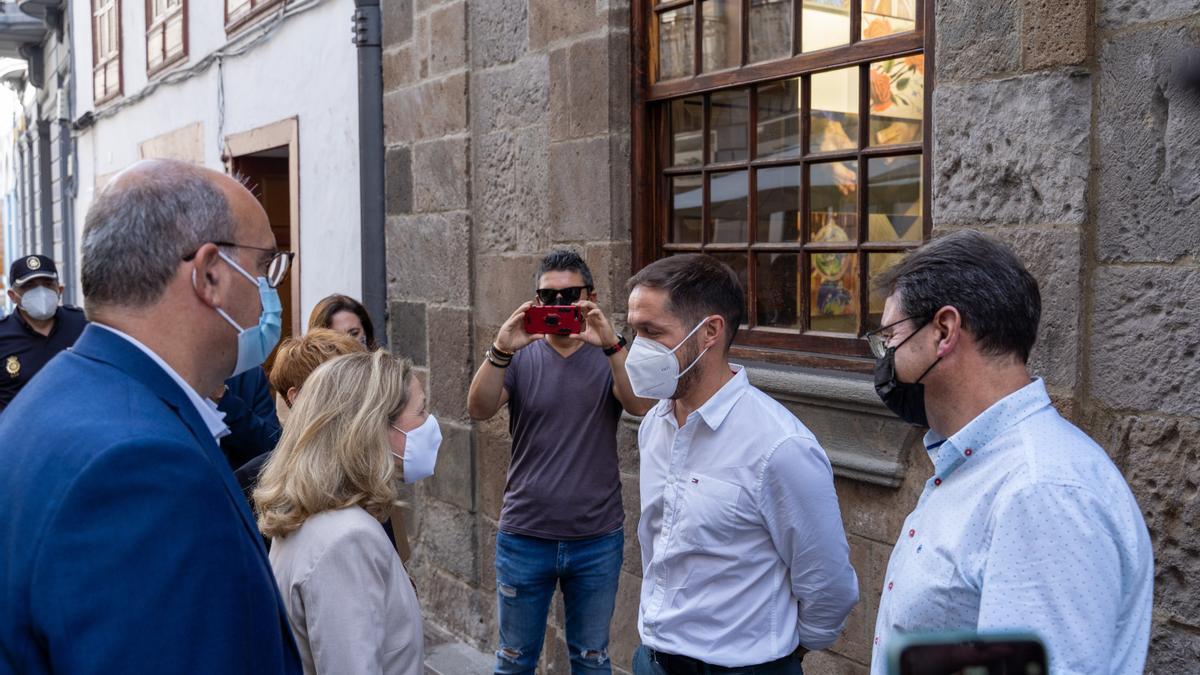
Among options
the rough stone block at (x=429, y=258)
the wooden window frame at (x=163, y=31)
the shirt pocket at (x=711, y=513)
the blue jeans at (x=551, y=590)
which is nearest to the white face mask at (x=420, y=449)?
the shirt pocket at (x=711, y=513)

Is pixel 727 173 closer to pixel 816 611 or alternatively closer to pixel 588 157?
pixel 588 157

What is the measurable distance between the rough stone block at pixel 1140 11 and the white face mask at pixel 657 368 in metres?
1.38

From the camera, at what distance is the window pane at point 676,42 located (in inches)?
195

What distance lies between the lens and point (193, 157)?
1094cm

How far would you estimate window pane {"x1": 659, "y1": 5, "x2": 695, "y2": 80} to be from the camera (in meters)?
4.96

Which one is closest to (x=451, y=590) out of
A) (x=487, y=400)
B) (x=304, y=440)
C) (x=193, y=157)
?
(x=487, y=400)

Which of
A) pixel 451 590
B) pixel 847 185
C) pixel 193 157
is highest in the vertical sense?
pixel 193 157

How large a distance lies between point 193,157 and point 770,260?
26.1ft

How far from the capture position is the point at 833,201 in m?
4.32

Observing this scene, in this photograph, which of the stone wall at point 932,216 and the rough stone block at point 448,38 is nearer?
the stone wall at point 932,216

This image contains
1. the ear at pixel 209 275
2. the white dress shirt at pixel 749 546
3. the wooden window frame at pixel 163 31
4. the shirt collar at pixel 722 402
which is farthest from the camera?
the wooden window frame at pixel 163 31

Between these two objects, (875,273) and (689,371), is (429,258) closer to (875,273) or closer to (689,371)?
(875,273)

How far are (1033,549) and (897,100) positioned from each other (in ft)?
8.36

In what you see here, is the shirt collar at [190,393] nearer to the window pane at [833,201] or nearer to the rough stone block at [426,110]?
the window pane at [833,201]
